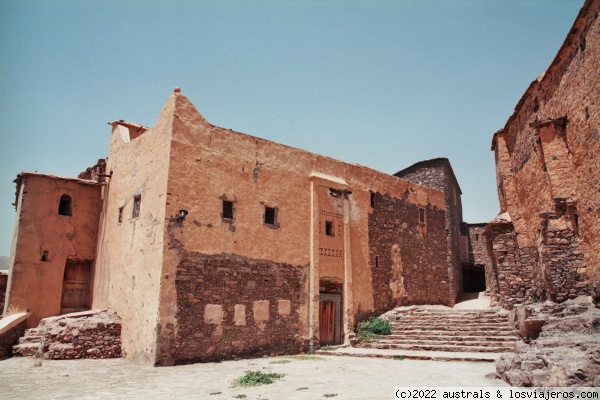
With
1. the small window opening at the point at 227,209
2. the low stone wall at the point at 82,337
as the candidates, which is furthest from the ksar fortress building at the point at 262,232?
the low stone wall at the point at 82,337

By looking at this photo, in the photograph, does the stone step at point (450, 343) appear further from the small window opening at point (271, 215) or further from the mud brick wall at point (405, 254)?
the small window opening at point (271, 215)

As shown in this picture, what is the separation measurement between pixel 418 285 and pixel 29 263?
1522 cm

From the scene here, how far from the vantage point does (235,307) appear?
1327 cm

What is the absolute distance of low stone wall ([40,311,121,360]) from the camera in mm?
12594

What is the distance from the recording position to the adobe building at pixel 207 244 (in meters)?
12.6

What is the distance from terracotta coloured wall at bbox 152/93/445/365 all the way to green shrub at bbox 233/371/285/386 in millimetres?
3201

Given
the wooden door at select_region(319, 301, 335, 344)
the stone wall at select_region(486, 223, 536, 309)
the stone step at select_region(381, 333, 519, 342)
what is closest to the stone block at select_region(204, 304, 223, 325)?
the wooden door at select_region(319, 301, 335, 344)

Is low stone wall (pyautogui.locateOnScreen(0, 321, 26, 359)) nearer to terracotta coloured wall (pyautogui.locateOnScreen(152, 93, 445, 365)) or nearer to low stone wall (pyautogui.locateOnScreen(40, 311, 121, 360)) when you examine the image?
low stone wall (pyautogui.locateOnScreen(40, 311, 121, 360))

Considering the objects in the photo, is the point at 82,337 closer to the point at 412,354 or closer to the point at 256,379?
the point at 256,379

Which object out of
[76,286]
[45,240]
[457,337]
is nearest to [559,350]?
[457,337]

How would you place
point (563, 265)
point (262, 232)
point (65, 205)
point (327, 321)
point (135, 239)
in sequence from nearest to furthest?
point (563, 265)
point (135, 239)
point (262, 232)
point (327, 321)
point (65, 205)

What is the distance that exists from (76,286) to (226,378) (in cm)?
927

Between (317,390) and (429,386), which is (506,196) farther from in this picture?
(317,390)

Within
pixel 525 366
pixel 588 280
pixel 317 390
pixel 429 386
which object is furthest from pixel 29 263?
pixel 588 280
